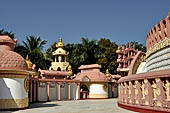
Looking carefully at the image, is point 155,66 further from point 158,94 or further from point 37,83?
point 37,83

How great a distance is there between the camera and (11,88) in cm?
1683

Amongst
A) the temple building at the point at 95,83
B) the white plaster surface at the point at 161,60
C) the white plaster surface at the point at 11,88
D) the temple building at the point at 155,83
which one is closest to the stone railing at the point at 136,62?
the temple building at the point at 155,83

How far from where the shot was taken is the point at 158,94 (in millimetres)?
10633

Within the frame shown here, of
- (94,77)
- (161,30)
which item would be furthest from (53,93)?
(161,30)

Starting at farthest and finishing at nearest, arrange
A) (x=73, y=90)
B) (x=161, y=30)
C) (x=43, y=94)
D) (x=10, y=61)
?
(x=73, y=90)
(x=43, y=94)
(x=10, y=61)
(x=161, y=30)

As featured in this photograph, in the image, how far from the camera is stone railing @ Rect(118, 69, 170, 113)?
10.1 metres

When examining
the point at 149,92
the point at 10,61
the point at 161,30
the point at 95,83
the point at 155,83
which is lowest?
the point at 95,83

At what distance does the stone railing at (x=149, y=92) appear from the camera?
33.2 feet

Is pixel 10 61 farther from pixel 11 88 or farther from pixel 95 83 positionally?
pixel 95 83

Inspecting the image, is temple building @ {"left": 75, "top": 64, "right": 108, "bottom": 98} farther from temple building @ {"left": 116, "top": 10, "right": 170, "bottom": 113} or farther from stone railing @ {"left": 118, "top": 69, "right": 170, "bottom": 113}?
stone railing @ {"left": 118, "top": 69, "right": 170, "bottom": 113}

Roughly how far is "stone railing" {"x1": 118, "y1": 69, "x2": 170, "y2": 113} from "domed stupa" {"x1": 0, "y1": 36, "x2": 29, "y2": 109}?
25.6 feet

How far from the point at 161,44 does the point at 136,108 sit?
3.89 metres

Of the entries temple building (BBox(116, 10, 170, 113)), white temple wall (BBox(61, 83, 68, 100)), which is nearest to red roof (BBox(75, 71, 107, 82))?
white temple wall (BBox(61, 83, 68, 100))

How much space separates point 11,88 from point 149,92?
396 inches
